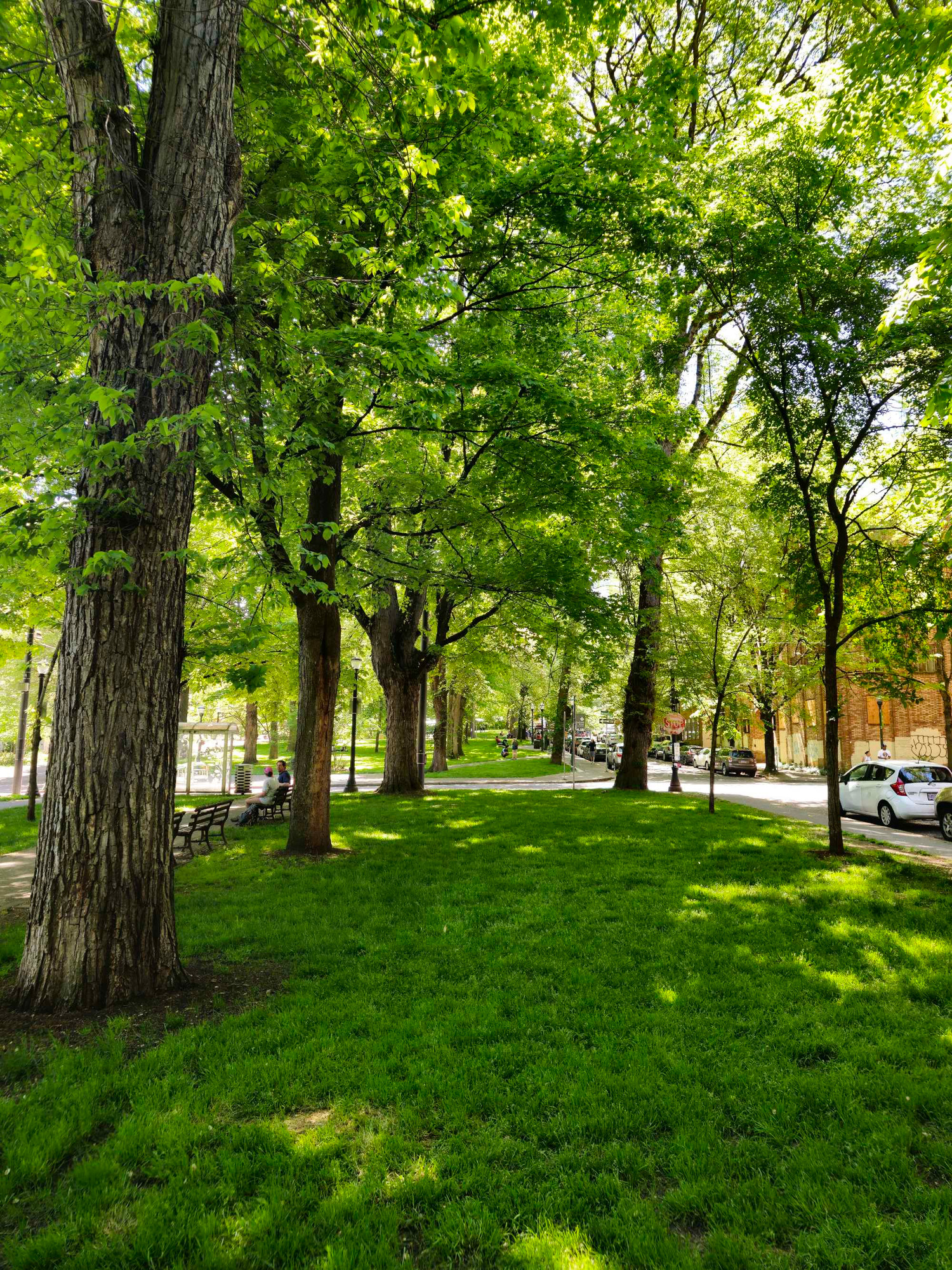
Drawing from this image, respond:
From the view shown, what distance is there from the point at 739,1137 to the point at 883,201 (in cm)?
1162

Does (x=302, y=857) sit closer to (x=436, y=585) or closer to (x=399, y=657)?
(x=436, y=585)

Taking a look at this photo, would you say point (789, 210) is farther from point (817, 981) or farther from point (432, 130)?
point (817, 981)

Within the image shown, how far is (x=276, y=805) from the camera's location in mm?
15938

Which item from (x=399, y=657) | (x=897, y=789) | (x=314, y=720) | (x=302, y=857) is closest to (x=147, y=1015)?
(x=302, y=857)

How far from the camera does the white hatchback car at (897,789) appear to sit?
16.1m

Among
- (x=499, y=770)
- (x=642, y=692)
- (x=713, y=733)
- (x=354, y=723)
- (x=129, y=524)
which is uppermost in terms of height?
(x=129, y=524)

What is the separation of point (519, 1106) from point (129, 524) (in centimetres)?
430

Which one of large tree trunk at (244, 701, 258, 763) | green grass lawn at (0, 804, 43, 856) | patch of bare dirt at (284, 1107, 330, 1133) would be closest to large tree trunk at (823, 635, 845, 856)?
patch of bare dirt at (284, 1107, 330, 1133)

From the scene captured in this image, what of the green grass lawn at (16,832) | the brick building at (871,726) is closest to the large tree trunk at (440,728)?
the brick building at (871,726)

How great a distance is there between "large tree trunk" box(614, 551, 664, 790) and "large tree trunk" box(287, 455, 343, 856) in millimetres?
9667

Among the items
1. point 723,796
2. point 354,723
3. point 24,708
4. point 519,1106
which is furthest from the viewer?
point 723,796

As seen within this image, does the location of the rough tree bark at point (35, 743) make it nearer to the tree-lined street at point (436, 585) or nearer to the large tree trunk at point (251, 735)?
the tree-lined street at point (436, 585)

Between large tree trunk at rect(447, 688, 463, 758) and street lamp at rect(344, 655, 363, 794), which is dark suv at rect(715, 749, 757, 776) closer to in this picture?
large tree trunk at rect(447, 688, 463, 758)

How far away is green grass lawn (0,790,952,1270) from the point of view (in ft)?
8.79
